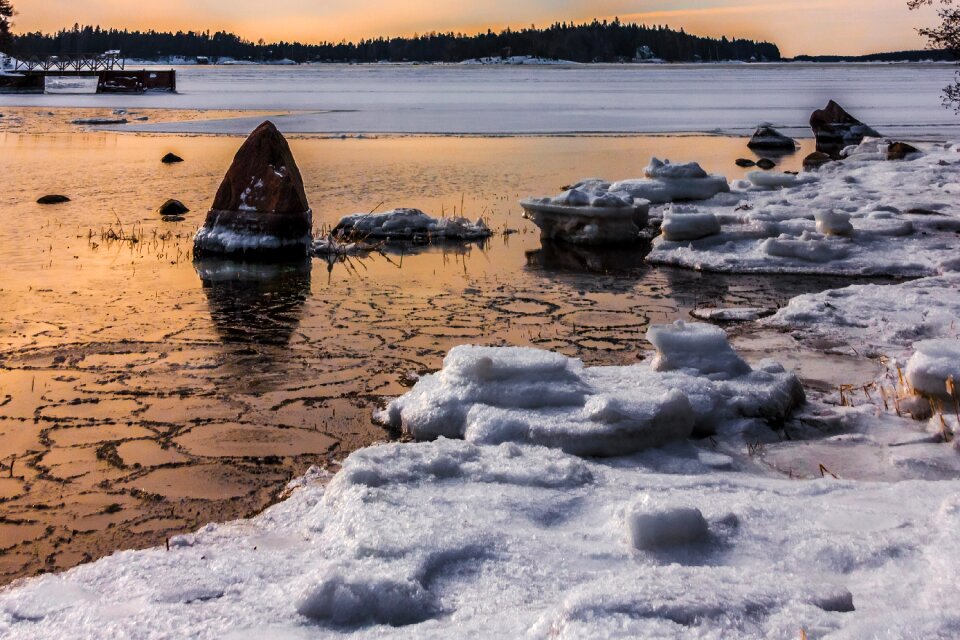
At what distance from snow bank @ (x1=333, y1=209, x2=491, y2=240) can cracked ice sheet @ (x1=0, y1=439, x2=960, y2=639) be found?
7.61m

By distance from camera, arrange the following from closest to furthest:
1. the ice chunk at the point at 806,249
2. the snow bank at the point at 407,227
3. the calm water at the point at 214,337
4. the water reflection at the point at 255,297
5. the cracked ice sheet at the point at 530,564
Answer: the cracked ice sheet at the point at 530,564, the calm water at the point at 214,337, the water reflection at the point at 255,297, the ice chunk at the point at 806,249, the snow bank at the point at 407,227

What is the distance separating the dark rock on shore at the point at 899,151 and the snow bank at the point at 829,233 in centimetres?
510

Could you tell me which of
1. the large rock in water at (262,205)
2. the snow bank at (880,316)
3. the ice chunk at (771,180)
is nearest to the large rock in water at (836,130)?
the ice chunk at (771,180)

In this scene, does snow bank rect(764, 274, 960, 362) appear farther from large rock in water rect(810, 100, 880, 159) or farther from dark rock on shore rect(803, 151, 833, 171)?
large rock in water rect(810, 100, 880, 159)

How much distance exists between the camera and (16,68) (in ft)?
233

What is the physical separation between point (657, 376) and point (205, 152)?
1944 centimetres

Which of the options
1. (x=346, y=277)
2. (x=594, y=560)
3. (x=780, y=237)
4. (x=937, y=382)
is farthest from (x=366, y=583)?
(x=780, y=237)

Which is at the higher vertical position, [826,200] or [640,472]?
[826,200]

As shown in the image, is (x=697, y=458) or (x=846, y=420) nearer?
(x=697, y=458)

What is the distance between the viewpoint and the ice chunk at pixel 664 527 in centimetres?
364

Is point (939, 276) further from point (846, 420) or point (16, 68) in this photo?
point (16, 68)

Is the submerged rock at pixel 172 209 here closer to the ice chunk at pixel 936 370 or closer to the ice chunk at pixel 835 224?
the ice chunk at pixel 835 224

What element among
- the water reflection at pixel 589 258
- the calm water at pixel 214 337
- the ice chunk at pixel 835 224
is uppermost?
the ice chunk at pixel 835 224

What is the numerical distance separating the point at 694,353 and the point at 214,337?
3.68m
